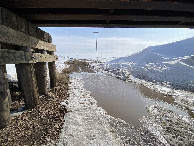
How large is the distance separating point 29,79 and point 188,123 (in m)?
6.09

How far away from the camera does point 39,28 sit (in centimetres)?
549

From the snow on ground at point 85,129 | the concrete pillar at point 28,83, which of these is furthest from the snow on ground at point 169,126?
the concrete pillar at point 28,83

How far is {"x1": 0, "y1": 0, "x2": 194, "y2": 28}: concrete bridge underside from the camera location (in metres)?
3.10

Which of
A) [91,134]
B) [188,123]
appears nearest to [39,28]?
[91,134]

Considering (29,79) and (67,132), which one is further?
(29,79)

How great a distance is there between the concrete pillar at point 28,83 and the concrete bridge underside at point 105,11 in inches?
65.4

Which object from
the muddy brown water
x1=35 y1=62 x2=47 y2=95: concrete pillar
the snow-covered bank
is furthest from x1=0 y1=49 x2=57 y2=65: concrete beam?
the muddy brown water

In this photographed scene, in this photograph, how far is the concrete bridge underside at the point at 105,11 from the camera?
3096 millimetres

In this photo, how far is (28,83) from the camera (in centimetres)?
433

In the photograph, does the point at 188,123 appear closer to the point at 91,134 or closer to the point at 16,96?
the point at 91,134

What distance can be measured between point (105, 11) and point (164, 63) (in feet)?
62.8

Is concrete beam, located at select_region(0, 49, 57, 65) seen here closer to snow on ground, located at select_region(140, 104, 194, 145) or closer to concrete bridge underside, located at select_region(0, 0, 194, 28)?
concrete bridge underside, located at select_region(0, 0, 194, 28)

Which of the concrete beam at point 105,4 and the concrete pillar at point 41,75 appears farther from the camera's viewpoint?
the concrete pillar at point 41,75

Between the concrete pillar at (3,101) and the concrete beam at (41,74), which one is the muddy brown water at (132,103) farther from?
the concrete pillar at (3,101)
